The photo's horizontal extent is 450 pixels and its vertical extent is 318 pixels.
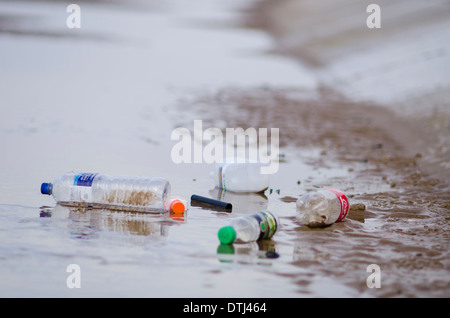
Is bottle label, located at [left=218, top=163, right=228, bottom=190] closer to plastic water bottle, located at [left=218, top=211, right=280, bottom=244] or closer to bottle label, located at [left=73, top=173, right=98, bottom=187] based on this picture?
bottle label, located at [left=73, top=173, right=98, bottom=187]

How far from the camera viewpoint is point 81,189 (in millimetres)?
5660

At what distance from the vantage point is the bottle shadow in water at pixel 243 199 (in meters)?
6.02

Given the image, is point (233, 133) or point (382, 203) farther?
point (233, 133)

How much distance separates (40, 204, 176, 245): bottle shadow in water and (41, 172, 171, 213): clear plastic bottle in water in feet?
0.26

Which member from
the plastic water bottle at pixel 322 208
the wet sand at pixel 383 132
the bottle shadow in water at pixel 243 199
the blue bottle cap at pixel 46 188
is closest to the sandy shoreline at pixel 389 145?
the wet sand at pixel 383 132

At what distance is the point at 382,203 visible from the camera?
6367 mm

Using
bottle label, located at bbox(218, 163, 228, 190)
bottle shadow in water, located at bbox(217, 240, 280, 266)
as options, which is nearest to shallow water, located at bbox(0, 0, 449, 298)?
bottle shadow in water, located at bbox(217, 240, 280, 266)

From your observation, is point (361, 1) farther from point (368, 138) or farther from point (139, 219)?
point (139, 219)

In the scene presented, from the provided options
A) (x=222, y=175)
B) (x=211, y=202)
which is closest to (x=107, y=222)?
(x=211, y=202)

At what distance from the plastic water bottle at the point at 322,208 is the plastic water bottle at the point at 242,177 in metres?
1.06

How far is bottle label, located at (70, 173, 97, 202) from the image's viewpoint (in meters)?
5.64

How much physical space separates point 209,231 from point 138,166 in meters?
2.52

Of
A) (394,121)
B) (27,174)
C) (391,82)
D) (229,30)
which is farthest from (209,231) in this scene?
(229,30)

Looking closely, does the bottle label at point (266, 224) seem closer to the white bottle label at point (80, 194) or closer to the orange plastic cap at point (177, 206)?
the orange plastic cap at point (177, 206)
